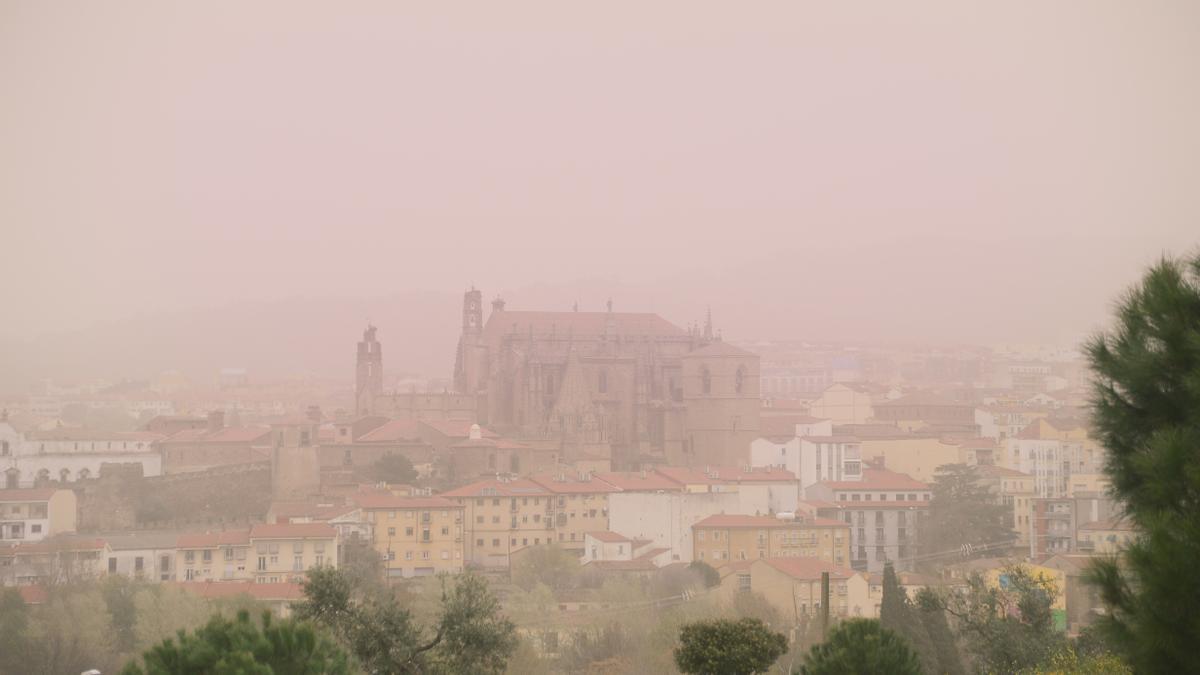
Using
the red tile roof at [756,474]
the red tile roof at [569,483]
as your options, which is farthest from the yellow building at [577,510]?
the red tile roof at [756,474]

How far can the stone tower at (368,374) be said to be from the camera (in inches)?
2337

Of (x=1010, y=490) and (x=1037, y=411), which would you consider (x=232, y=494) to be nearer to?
(x=1010, y=490)

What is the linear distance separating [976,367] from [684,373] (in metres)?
35.5

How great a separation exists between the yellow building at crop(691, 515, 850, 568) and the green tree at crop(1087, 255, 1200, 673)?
1285 inches

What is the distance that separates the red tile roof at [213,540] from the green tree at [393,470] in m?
8.13

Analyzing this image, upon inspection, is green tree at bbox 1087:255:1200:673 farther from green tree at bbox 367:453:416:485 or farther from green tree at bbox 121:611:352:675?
green tree at bbox 367:453:416:485

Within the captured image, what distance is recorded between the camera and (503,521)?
41781mm

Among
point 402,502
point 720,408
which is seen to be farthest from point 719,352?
point 402,502

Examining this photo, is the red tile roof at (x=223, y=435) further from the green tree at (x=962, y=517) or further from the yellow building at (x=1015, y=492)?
the yellow building at (x=1015, y=492)

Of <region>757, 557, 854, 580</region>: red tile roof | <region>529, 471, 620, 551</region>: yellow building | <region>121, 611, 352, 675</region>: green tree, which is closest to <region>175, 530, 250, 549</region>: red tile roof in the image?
<region>529, 471, 620, 551</region>: yellow building

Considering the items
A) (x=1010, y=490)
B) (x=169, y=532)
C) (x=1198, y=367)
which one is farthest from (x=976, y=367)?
(x=1198, y=367)

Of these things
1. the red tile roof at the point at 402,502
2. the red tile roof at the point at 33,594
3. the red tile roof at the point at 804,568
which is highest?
the red tile roof at the point at 402,502

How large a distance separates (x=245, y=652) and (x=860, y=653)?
467cm

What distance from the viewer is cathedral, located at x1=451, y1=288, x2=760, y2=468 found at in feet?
175
